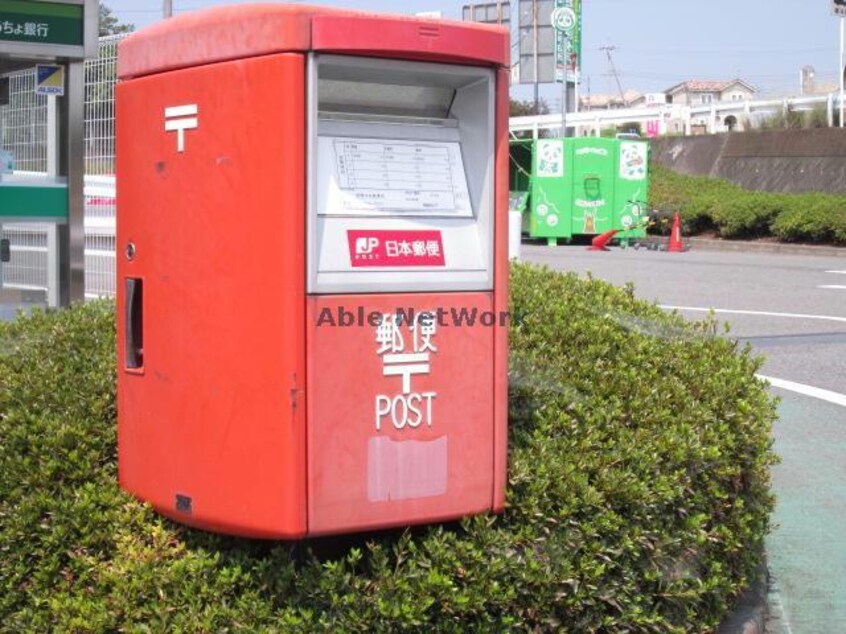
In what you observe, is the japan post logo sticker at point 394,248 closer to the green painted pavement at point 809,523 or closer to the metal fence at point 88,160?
the green painted pavement at point 809,523

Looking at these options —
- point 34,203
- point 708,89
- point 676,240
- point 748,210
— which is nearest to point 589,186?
point 676,240

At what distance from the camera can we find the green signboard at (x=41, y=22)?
654 centimetres

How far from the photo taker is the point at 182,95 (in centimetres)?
345

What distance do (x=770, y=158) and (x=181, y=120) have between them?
28701mm

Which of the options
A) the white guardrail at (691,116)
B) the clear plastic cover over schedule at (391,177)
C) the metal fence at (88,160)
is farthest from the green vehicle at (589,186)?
the clear plastic cover over schedule at (391,177)

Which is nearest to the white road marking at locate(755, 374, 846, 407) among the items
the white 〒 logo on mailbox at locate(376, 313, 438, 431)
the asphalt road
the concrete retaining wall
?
the asphalt road

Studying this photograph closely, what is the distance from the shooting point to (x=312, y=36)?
3203mm

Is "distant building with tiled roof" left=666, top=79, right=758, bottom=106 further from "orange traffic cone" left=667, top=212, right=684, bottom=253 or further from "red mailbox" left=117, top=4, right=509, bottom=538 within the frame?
"red mailbox" left=117, top=4, right=509, bottom=538

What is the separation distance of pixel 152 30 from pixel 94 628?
172 cm

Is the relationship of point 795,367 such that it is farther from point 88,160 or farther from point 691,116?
point 691,116

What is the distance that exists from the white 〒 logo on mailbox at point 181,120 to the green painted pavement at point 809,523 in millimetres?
3048

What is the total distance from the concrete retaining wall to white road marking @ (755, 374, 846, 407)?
19857 mm

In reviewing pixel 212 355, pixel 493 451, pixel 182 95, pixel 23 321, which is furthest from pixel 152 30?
pixel 23 321

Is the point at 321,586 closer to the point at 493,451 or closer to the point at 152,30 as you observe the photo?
the point at 493,451
